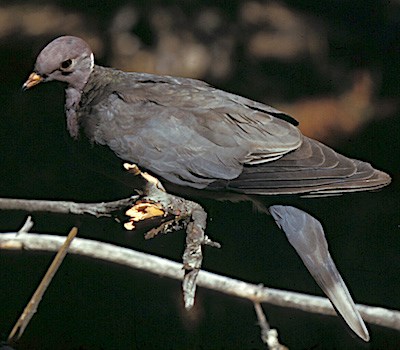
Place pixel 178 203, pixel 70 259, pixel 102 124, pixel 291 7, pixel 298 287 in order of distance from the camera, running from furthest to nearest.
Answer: pixel 291 7, pixel 298 287, pixel 70 259, pixel 102 124, pixel 178 203

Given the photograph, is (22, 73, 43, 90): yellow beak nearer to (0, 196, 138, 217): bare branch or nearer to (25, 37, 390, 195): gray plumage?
(25, 37, 390, 195): gray plumage

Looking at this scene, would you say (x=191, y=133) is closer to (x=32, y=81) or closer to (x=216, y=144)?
(x=216, y=144)

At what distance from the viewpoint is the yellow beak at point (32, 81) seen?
1.35m

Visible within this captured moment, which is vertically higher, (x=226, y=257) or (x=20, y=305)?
(x=226, y=257)

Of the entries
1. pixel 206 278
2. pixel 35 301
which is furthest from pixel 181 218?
pixel 35 301

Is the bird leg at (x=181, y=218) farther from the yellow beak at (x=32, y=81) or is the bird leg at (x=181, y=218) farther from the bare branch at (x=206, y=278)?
the yellow beak at (x=32, y=81)

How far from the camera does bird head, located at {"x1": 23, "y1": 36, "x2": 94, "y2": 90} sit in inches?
53.6

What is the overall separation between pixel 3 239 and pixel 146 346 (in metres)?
0.30

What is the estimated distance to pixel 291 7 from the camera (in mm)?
1777

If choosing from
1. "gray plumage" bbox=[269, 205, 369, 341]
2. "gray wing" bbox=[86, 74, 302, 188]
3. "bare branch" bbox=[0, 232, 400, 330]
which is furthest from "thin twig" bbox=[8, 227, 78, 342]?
"gray plumage" bbox=[269, 205, 369, 341]

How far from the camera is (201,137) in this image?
1434mm

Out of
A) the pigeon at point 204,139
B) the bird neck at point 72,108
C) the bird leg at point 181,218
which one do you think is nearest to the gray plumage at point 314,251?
the pigeon at point 204,139

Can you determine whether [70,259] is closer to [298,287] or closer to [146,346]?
[146,346]

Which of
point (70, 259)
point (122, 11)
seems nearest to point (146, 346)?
point (70, 259)
